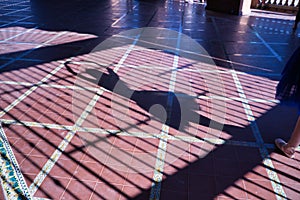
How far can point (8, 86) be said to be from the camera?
392 centimetres

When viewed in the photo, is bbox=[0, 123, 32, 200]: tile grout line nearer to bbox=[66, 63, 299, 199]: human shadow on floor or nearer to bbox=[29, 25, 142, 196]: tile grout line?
bbox=[29, 25, 142, 196]: tile grout line

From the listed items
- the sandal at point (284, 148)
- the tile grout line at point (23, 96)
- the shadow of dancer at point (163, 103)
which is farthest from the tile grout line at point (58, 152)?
the sandal at point (284, 148)

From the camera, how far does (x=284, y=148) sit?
2.70m

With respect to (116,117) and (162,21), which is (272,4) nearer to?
(162,21)

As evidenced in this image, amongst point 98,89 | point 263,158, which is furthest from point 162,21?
point 263,158

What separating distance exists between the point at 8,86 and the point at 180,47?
349 cm

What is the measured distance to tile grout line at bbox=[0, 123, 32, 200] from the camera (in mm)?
2205

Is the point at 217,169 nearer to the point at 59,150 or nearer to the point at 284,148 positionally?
the point at 284,148

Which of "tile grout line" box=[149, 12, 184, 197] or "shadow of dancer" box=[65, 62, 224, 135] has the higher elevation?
"shadow of dancer" box=[65, 62, 224, 135]

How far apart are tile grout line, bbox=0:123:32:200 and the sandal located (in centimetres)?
238

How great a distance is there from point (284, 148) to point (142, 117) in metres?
1.57

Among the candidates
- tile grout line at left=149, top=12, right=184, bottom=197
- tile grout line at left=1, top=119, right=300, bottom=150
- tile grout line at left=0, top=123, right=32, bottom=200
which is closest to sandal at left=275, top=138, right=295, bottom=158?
tile grout line at left=1, top=119, right=300, bottom=150

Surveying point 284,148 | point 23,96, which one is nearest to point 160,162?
point 284,148

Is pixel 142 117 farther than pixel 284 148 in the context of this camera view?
Yes
